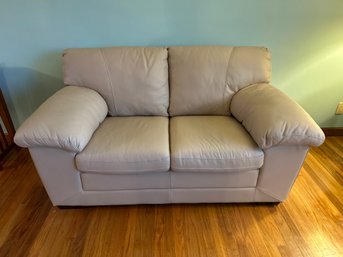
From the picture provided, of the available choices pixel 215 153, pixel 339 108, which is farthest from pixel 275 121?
pixel 339 108

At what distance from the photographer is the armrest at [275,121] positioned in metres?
1.32

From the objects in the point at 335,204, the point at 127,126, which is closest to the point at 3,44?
the point at 127,126

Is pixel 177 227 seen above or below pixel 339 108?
below

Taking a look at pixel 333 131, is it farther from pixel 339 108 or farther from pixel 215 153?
pixel 215 153

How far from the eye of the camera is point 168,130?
5.38ft

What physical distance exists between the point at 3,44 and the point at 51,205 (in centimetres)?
131

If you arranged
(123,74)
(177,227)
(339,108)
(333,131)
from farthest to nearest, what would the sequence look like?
(333,131) < (339,108) < (123,74) < (177,227)

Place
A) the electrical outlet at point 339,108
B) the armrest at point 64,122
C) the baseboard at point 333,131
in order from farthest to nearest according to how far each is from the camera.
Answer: the baseboard at point 333,131 < the electrical outlet at point 339,108 < the armrest at point 64,122

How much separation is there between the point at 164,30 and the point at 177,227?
143 centimetres

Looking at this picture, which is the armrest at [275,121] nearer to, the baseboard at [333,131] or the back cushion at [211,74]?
the back cushion at [211,74]

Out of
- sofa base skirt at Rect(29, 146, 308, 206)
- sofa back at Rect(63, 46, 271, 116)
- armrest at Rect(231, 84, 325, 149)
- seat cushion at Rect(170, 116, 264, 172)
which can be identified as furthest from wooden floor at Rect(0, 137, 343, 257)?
sofa back at Rect(63, 46, 271, 116)

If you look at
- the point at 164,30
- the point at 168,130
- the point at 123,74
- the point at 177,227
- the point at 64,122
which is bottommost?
the point at 177,227

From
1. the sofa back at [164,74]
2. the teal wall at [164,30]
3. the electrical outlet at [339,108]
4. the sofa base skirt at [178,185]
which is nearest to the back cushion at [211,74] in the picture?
the sofa back at [164,74]

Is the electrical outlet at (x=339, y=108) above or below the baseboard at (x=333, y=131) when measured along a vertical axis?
above
